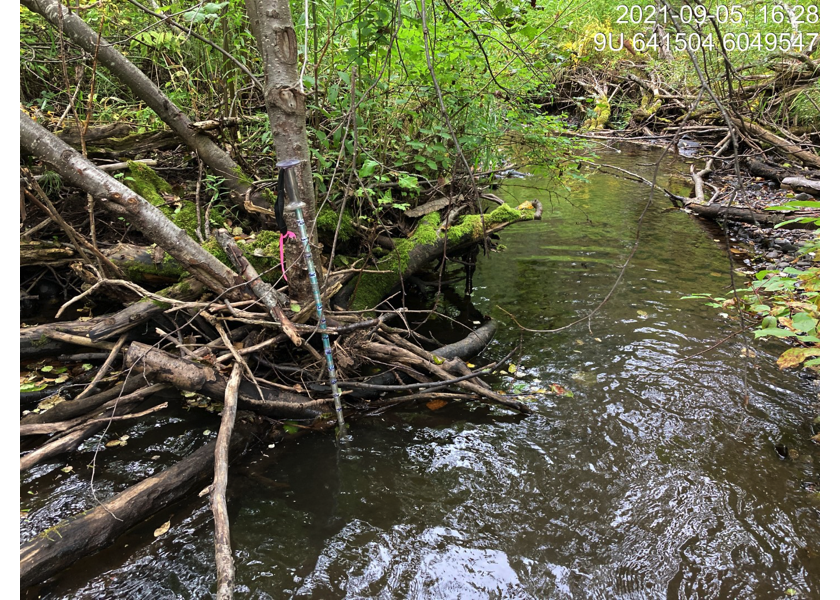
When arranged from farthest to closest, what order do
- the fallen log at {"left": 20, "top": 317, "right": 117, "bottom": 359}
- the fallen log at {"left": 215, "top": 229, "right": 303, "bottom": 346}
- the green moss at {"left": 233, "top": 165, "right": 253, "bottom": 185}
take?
the green moss at {"left": 233, "top": 165, "right": 253, "bottom": 185} → the fallen log at {"left": 20, "top": 317, "right": 117, "bottom": 359} → the fallen log at {"left": 215, "top": 229, "right": 303, "bottom": 346}

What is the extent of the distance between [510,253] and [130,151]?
5.09m

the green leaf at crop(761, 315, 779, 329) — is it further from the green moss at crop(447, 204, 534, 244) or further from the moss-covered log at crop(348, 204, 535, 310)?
the green moss at crop(447, 204, 534, 244)

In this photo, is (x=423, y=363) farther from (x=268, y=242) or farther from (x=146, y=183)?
(x=146, y=183)

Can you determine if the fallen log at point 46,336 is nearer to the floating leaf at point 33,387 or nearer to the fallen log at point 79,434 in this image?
the floating leaf at point 33,387

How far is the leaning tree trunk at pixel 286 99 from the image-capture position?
2918 millimetres

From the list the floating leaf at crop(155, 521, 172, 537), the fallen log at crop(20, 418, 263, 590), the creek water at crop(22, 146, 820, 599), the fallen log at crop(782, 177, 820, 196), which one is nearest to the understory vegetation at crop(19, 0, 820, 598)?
the fallen log at crop(20, 418, 263, 590)

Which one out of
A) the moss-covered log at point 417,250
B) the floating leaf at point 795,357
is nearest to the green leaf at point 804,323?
the floating leaf at point 795,357

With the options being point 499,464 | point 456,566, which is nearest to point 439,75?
point 499,464

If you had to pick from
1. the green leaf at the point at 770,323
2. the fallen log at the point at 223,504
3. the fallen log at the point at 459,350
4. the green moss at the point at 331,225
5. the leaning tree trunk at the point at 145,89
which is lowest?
the fallen log at the point at 459,350

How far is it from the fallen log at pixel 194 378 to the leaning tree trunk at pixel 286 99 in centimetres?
91

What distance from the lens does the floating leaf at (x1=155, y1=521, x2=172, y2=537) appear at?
2875 millimetres

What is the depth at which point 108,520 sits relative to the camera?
107 inches

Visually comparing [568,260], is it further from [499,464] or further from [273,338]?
[273,338]

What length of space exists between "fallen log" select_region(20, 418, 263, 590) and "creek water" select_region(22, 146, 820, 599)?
84mm
